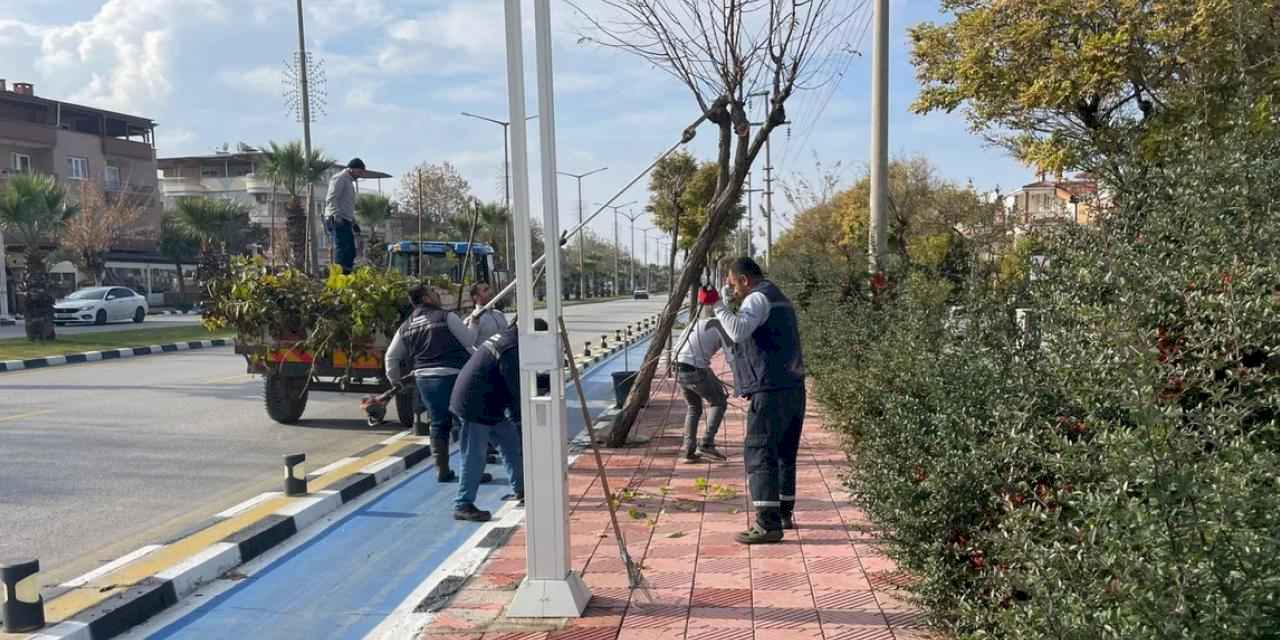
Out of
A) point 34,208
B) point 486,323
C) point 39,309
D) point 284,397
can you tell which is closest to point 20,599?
point 486,323

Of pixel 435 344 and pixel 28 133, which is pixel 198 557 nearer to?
pixel 435 344

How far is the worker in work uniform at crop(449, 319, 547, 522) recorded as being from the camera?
6301 millimetres

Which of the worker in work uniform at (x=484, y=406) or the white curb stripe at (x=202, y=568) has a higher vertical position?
the worker in work uniform at (x=484, y=406)

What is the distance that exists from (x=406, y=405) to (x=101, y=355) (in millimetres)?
12267

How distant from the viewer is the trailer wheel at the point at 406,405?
1020 cm

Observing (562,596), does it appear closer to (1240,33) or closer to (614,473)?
(614,473)

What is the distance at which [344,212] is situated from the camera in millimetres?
11031

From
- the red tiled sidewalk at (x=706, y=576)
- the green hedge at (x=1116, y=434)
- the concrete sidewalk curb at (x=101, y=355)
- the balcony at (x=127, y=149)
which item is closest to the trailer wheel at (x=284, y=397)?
the red tiled sidewalk at (x=706, y=576)

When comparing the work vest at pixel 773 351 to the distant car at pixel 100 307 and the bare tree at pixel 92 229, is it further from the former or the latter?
the bare tree at pixel 92 229

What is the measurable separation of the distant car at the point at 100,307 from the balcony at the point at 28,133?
14464 mm

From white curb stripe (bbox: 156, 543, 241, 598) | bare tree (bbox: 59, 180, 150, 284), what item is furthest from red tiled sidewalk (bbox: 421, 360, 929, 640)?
bare tree (bbox: 59, 180, 150, 284)

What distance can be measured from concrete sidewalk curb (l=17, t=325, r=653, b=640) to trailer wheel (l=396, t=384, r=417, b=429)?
210 cm

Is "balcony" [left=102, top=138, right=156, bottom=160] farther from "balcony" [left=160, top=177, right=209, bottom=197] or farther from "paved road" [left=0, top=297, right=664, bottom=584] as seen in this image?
"paved road" [left=0, top=297, right=664, bottom=584]

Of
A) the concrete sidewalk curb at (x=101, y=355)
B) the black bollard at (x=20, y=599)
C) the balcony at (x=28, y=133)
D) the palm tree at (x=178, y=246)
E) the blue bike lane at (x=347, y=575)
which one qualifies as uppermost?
the balcony at (x=28, y=133)
